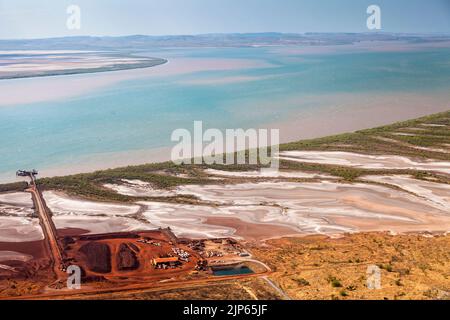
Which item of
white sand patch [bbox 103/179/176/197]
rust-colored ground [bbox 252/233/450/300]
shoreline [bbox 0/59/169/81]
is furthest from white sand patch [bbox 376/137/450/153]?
shoreline [bbox 0/59/169/81]

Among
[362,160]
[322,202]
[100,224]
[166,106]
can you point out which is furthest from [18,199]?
[166,106]

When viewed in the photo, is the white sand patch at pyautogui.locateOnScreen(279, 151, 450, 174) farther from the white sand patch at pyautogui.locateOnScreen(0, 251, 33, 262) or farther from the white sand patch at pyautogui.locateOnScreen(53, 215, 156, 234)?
the white sand patch at pyautogui.locateOnScreen(0, 251, 33, 262)

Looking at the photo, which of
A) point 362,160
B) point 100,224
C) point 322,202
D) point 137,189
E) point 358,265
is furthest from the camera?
point 362,160

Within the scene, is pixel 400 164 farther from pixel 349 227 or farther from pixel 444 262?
pixel 444 262

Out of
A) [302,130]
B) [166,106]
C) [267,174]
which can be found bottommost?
[267,174]

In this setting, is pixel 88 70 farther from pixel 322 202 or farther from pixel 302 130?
pixel 322 202

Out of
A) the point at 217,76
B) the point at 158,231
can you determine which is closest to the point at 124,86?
the point at 217,76
